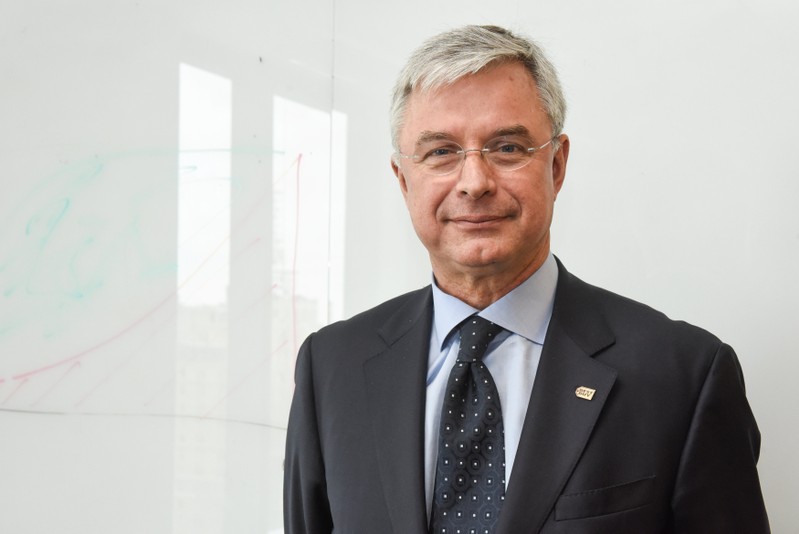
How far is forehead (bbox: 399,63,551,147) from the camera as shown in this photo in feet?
4.09

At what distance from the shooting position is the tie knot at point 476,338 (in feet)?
4.16

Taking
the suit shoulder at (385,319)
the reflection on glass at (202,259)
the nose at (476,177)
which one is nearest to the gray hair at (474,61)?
the nose at (476,177)

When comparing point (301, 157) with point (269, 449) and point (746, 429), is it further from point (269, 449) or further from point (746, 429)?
point (746, 429)

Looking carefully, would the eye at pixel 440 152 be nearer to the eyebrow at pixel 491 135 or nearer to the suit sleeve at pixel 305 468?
the eyebrow at pixel 491 135

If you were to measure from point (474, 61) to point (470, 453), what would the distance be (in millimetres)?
546

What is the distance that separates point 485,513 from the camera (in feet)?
3.89

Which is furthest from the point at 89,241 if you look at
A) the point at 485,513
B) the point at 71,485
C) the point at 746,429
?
the point at 746,429

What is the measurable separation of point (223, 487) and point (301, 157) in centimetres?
73

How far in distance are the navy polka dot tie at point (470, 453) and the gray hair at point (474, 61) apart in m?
0.36

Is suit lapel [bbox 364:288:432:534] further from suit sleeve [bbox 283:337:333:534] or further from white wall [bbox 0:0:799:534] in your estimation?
white wall [bbox 0:0:799:534]

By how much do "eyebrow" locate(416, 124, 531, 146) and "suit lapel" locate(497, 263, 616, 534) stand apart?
0.26 meters

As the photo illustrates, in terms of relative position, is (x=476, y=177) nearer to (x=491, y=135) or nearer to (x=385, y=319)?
(x=491, y=135)

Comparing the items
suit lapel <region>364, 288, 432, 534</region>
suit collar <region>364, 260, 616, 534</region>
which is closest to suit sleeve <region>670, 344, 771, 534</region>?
suit collar <region>364, 260, 616, 534</region>

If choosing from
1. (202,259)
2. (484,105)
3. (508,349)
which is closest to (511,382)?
(508,349)
